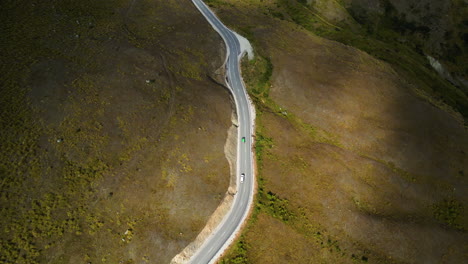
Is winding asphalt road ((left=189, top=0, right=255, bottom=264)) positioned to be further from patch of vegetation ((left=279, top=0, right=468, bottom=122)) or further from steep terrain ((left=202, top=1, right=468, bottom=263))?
patch of vegetation ((left=279, top=0, right=468, bottom=122))

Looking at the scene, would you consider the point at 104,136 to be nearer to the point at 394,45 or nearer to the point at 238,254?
the point at 238,254

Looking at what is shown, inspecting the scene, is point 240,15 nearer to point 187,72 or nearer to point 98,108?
point 187,72

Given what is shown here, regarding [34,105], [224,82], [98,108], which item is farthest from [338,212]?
[34,105]

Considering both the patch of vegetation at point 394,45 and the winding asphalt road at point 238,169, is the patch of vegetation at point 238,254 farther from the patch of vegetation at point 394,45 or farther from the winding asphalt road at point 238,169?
the patch of vegetation at point 394,45

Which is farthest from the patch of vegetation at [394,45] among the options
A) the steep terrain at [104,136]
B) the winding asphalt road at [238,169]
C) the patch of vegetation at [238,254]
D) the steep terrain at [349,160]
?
the patch of vegetation at [238,254]

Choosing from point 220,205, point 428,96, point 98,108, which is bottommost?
point 220,205
